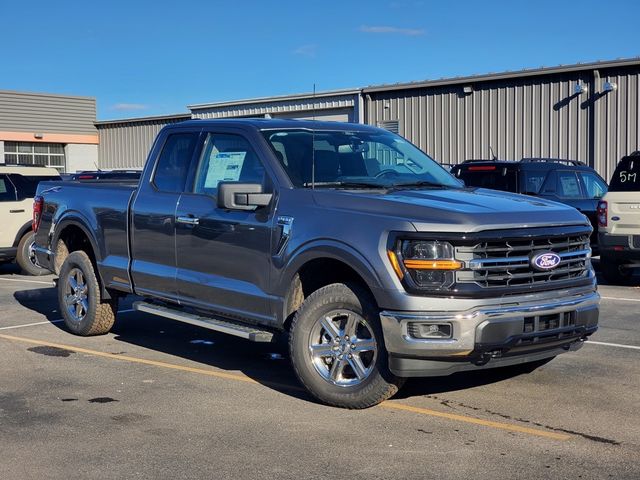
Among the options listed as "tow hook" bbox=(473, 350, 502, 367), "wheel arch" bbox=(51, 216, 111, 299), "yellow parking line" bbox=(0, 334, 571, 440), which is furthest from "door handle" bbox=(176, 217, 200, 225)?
"tow hook" bbox=(473, 350, 502, 367)

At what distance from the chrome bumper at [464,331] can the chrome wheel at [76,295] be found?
167 inches

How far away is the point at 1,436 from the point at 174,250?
238 cm

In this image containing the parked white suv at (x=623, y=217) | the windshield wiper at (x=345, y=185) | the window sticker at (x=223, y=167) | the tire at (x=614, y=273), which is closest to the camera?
the windshield wiper at (x=345, y=185)

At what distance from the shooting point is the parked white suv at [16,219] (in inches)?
586

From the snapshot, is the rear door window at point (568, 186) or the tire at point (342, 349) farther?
the rear door window at point (568, 186)

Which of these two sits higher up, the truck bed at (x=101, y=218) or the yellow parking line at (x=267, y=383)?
the truck bed at (x=101, y=218)

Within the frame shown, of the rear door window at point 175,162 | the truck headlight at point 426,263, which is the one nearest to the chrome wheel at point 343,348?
the truck headlight at point 426,263

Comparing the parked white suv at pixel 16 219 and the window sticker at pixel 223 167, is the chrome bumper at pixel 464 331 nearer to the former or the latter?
the window sticker at pixel 223 167

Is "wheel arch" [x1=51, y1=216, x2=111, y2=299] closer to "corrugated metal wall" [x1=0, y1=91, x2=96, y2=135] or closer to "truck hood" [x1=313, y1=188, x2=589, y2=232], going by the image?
"truck hood" [x1=313, y1=188, x2=589, y2=232]

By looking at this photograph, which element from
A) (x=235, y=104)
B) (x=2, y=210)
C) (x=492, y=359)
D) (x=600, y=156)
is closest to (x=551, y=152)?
(x=600, y=156)

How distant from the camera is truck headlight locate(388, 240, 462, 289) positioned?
18.6 ft

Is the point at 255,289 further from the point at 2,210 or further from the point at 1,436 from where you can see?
the point at 2,210

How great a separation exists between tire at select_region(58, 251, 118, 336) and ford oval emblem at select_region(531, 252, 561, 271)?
15.1 ft

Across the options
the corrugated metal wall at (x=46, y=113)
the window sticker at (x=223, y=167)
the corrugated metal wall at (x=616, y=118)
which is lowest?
the window sticker at (x=223, y=167)
